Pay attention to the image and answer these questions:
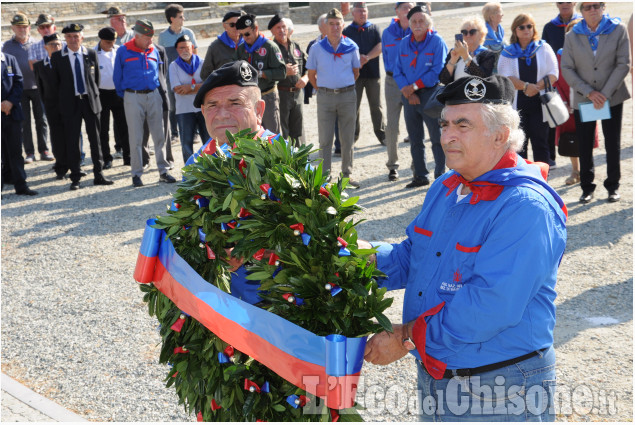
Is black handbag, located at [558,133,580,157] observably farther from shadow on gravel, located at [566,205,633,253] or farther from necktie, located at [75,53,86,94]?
necktie, located at [75,53,86,94]

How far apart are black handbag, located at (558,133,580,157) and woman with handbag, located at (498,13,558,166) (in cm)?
57

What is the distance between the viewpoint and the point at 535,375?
9.91ft

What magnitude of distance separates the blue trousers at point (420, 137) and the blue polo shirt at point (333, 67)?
94 centimetres

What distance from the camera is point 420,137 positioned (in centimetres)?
1004

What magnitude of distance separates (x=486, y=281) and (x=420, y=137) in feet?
24.1

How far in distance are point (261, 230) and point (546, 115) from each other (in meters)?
6.59

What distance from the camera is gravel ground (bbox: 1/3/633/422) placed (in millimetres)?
5152

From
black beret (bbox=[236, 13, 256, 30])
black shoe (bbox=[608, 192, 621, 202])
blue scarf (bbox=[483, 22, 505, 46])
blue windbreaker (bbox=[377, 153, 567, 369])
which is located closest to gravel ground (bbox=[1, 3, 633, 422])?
black shoe (bbox=[608, 192, 621, 202])

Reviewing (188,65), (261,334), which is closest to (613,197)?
(188,65)

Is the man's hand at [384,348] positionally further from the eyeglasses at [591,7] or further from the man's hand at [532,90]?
the eyeglasses at [591,7]

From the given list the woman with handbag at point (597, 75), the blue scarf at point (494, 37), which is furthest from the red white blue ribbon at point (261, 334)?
the blue scarf at point (494, 37)

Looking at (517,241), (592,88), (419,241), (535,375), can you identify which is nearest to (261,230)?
(419,241)

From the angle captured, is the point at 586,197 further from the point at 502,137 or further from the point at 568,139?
the point at 502,137

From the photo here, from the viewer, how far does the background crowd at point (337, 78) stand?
8.88 meters
